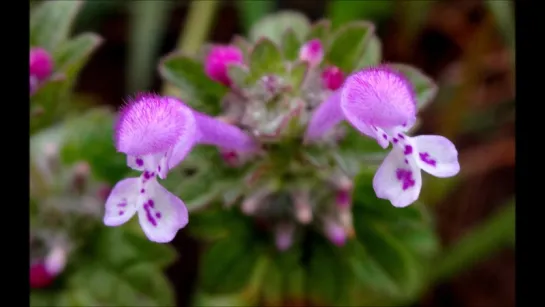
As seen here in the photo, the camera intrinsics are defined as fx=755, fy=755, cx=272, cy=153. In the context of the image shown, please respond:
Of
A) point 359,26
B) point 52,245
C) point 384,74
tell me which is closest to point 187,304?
point 52,245

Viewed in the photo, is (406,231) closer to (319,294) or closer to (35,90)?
(319,294)

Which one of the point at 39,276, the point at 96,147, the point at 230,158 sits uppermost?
the point at 230,158

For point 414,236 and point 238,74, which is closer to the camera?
point 238,74

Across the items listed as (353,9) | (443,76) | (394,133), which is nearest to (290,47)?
(394,133)

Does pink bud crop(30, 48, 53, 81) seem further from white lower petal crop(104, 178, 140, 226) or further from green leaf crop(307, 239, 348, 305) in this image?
green leaf crop(307, 239, 348, 305)

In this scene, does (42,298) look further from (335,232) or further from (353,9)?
(353,9)

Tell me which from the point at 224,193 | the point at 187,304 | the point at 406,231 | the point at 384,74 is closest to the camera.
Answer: the point at 384,74
